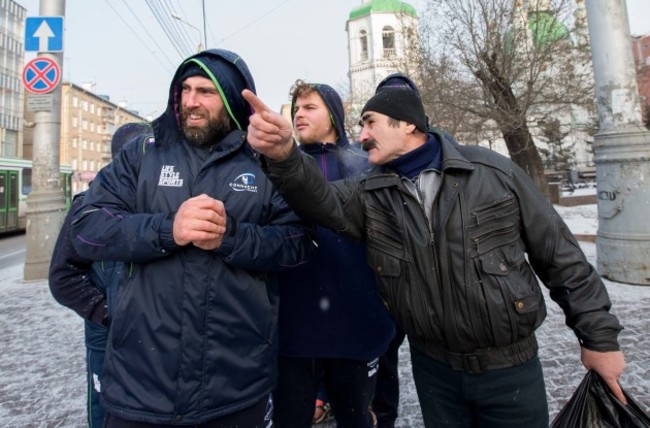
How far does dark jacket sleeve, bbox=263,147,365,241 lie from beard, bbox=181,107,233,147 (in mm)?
436

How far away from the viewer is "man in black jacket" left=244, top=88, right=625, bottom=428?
1541mm

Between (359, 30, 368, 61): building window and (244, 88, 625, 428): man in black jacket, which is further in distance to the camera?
(359, 30, 368, 61): building window

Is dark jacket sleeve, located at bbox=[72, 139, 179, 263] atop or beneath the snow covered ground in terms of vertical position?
atop

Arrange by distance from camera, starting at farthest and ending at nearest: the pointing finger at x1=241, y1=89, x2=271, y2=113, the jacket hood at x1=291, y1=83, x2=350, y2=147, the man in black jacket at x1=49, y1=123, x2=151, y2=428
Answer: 1. the jacket hood at x1=291, y1=83, x2=350, y2=147
2. the man in black jacket at x1=49, y1=123, x2=151, y2=428
3. the pointing finger at x1=241, y1=89, x2=271, y2=113

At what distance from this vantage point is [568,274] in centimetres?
163

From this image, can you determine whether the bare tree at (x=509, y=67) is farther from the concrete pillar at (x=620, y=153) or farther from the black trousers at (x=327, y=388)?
the black trousers at (x=327, y=388)

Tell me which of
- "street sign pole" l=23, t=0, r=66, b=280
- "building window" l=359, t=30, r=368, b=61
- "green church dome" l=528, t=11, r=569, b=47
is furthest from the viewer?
"building window" l=359, t=30, r=368, b=61

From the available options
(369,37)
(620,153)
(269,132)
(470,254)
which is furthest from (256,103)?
(369,37)

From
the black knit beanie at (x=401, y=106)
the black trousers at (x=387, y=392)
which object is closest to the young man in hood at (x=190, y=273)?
the black knit beanie at (x=401, y=106)

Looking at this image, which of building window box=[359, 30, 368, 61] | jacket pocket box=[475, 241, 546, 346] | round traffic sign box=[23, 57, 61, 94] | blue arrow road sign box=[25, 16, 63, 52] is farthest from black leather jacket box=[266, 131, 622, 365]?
building window box=[359, 30, 368, 61]

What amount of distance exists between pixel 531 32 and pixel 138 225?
1407cm

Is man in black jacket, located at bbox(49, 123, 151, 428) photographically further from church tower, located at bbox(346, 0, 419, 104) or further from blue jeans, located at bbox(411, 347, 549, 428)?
church tower, located at bbox(346, 0, 419, 104)

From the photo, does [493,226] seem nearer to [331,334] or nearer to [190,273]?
[331,334]

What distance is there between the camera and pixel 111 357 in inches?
57.5
